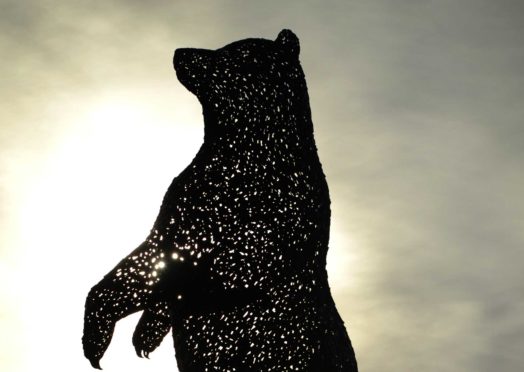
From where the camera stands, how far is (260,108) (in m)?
6.17

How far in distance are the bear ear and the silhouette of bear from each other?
337mm

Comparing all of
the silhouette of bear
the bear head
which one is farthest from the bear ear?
the silhouette of bear

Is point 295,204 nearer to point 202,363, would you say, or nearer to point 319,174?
point 319,174

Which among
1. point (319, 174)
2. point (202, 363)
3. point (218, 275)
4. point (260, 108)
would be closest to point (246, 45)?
point (260, 108)

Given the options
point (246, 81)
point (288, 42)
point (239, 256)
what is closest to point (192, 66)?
point (246, 81)

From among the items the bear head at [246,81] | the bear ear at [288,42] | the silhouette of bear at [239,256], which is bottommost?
the silhouette of bear at [239,256]

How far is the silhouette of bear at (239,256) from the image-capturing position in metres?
5.82

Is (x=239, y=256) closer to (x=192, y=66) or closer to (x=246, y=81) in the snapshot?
(x=246, y=81)

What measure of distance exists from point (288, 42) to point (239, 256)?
151 cm

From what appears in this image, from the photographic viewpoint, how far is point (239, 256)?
587cm

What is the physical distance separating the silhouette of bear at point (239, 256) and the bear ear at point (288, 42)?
1.11ft

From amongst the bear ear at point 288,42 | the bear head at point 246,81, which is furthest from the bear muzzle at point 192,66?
the bear ear at point 288,42

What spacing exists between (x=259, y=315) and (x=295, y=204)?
2.31ft

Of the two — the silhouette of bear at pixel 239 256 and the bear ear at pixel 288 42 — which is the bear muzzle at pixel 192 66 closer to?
the silhouette of bear at pixel 239 256
